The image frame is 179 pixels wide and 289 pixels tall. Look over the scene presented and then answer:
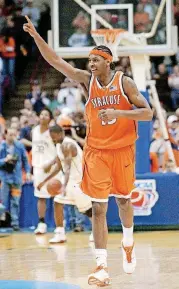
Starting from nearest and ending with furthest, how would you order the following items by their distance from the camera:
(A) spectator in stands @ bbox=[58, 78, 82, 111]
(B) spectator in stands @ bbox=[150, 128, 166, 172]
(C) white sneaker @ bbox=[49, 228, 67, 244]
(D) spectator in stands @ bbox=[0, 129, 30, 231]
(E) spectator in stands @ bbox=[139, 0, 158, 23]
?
(C) white sneaker @ bbox=[49, 228, 67, 244] < (E) spectator in stands @ bbox=[139, 0, 158, 23] < (D) spectator in stands @ bbox=[0, 129, 30, 231] < (B) spectator in stands @ bbox=[150, 128, 166, 172] < (A) spectator in stands @ bbox=[58, 78, 82, 111]

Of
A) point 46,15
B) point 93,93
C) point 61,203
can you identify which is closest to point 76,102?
point 46,15

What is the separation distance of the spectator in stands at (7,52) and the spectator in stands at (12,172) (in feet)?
18.8

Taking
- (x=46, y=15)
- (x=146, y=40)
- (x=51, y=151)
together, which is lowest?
(x=51, y=151)

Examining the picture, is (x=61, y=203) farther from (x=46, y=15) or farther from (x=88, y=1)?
(x=46, y=15)

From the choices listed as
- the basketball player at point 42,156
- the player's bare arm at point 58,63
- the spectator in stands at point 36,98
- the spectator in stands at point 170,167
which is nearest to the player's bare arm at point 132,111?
the player's bare arm at point 58,63

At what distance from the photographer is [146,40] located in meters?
13.4

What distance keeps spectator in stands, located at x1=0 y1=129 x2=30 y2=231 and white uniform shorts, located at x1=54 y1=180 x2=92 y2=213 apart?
6.02 feet

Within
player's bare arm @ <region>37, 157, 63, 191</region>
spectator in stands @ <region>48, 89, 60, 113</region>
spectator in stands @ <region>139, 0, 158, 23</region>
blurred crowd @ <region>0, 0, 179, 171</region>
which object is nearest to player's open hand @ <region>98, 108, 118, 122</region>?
player's bare arm @ <region>37, 157, 63, 191</region>

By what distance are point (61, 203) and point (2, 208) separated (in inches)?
69.4

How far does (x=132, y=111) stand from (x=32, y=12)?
12482mm

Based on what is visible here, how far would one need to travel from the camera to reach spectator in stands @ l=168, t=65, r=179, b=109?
18.3 metres

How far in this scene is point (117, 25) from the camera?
13.3 m

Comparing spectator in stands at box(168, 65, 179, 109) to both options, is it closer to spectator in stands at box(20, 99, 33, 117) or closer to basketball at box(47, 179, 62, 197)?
spectator in stands at box(20, 99, 33, 117)

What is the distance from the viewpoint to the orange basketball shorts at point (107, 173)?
25.0ft
